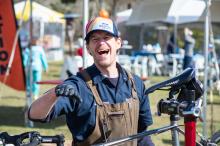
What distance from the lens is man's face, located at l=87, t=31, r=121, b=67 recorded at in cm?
296

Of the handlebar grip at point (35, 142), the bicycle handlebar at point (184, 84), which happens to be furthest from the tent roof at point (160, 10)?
the handlebar grip at point (35, 142)

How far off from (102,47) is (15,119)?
23.7 feet

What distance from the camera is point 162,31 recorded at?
28.7 meters

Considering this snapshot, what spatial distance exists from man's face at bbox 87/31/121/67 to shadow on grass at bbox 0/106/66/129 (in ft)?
19.7

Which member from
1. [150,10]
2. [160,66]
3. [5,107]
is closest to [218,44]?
[160,66]

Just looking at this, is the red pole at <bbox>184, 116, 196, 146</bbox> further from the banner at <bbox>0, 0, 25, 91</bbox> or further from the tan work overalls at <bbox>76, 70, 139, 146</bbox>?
the banner at <bbox>0, 0, 25, 91</bbox>

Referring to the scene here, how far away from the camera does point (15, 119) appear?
991 cm

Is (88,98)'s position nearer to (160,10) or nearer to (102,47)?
(102,47)

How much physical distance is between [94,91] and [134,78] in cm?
32

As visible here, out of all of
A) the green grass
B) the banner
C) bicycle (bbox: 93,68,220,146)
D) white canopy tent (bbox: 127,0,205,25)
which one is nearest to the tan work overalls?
bicycle (bbox: 93,68,220,146)

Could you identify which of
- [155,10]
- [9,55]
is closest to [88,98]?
[9,55]

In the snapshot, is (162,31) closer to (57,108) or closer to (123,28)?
(123,28)

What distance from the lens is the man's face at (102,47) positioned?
2.96 metres

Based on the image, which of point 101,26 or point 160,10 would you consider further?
point 160,10
